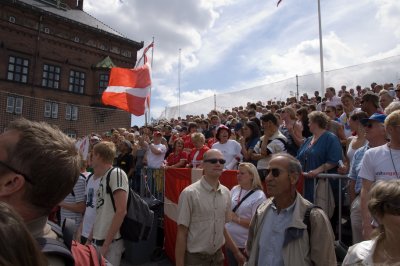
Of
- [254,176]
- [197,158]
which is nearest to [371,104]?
[254,176]

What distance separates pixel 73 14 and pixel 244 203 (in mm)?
42699

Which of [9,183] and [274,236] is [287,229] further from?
[9,183]

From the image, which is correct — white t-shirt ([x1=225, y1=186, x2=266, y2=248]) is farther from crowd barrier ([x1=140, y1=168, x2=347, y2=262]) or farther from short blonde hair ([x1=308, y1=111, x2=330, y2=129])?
short blonde hair ([x1=308, y1=111, x2=330, y2=129])

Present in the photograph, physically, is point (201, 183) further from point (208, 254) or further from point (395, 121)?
point (395, 121)

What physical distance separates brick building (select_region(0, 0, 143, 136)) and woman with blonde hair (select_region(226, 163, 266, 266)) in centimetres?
2354

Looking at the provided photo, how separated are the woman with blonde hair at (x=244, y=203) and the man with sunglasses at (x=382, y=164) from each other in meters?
1.38

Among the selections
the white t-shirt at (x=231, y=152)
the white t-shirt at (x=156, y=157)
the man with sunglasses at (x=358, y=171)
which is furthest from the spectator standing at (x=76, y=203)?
the white t-shirt at (x=156, y=157)

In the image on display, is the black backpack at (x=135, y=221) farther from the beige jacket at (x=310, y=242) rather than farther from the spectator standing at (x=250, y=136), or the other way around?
the spectator standing at (x=250, y=136)

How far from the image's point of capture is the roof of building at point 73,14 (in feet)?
125

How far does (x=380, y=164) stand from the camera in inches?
131

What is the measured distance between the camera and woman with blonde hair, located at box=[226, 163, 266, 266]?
442cm

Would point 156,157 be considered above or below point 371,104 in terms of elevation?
below

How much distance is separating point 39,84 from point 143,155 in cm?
3007

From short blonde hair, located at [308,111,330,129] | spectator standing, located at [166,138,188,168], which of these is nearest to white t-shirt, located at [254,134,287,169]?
short blonde hair, located at [308,111,330,129]
